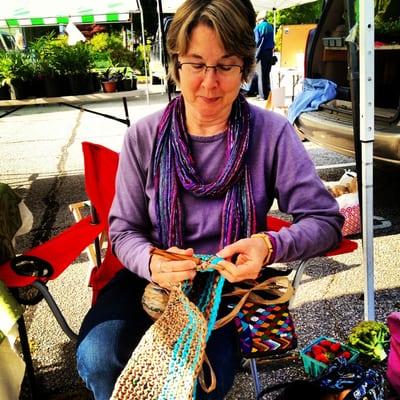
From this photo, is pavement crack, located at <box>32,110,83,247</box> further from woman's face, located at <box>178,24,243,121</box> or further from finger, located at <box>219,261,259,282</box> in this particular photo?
finger, located at <box>219,261,259,282</box>

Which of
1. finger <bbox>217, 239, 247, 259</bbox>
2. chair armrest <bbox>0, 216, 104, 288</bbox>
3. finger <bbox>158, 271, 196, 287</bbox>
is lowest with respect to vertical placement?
chair armrest <bbox>0, 216, 104, 288</bbox>

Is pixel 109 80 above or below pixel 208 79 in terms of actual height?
above

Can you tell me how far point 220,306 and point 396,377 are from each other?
696 millimetres

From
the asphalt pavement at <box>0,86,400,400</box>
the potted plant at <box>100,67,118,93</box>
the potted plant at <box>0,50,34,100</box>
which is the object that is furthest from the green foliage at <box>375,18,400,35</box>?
the potted plant at <box>0,50,34,100</box>

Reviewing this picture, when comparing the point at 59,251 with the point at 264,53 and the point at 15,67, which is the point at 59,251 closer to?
the point at 15,67

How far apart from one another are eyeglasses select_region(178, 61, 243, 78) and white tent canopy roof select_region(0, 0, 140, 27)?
347 cm

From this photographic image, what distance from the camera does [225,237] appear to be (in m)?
1.43

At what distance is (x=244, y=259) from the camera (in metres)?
1.26

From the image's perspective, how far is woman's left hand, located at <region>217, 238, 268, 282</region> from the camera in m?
1.23

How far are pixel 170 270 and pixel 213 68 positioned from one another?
0.61m

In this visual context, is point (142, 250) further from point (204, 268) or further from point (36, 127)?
point (36, 127)

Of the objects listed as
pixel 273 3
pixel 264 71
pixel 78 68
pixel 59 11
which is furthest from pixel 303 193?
pixel 273 3

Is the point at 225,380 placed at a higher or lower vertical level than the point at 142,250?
lower

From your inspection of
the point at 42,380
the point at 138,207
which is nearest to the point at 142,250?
the point at 138,207
